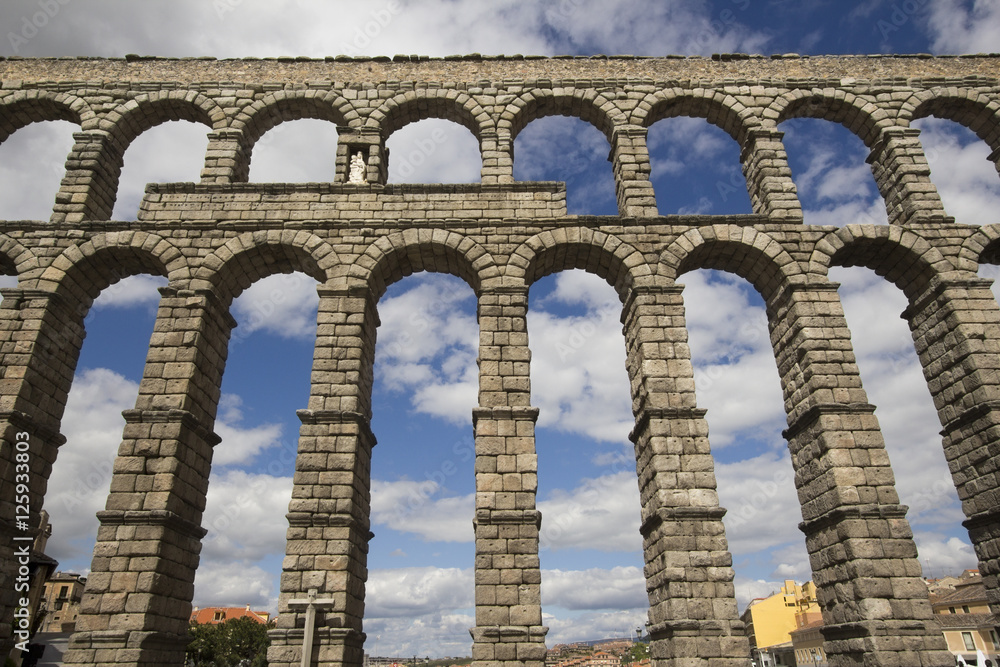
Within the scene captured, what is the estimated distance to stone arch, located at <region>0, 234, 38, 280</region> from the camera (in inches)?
503

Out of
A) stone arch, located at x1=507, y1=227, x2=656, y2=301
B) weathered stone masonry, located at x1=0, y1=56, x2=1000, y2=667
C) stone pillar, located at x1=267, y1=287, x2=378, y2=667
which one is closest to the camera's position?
stone pillar, located at x1=267, y1=287, x2=378, y2=667

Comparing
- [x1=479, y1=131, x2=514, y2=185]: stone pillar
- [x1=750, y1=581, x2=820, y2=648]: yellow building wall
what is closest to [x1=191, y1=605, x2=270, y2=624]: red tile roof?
[x1=750, y1=581, x2=820, y2=648]: yellow building wall

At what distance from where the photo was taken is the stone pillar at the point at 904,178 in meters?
13.5

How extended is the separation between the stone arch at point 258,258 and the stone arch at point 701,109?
753 centimetres

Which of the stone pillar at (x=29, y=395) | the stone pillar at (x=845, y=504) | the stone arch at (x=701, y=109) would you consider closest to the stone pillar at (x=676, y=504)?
the stone pillar at (x=845, y=504)

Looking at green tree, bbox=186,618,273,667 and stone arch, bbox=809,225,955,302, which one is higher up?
stone arch, bbox=809,225,955,302

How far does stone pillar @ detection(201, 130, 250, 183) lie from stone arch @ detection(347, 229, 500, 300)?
3923 mm

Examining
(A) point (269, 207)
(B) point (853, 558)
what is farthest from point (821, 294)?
(A) point (269, 207)

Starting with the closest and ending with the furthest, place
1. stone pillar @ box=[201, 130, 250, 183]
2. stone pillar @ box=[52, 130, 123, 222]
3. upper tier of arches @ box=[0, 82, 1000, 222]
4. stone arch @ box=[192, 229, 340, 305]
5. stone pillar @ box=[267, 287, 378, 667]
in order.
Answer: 1. stone pillar @ box=[267, 287, 378, 667]
2. stone arch @ box=[192, 229, 340, 305]
3. stone pillar @ box=[52, 130, 123, 222]
4. stone pillar @ box=[201, 130, 250, 183]
5. upper tier of arches @ box=[0, 82, 1000, 222]

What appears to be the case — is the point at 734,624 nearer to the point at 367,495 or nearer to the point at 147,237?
the point at 367,495

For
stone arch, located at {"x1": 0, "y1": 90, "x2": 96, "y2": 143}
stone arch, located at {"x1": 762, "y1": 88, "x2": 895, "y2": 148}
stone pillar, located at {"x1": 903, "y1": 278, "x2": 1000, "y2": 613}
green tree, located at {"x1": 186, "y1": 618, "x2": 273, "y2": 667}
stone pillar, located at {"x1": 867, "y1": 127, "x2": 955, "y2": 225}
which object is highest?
stone arch, located at {"x1": 0, "y1": 90, "x2": 96, "y2": 143}

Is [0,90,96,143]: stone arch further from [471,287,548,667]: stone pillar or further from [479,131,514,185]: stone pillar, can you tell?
[471,287,548,667]: stone pillar

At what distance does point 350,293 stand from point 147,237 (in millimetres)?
4412

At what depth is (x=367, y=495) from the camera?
451 inches
